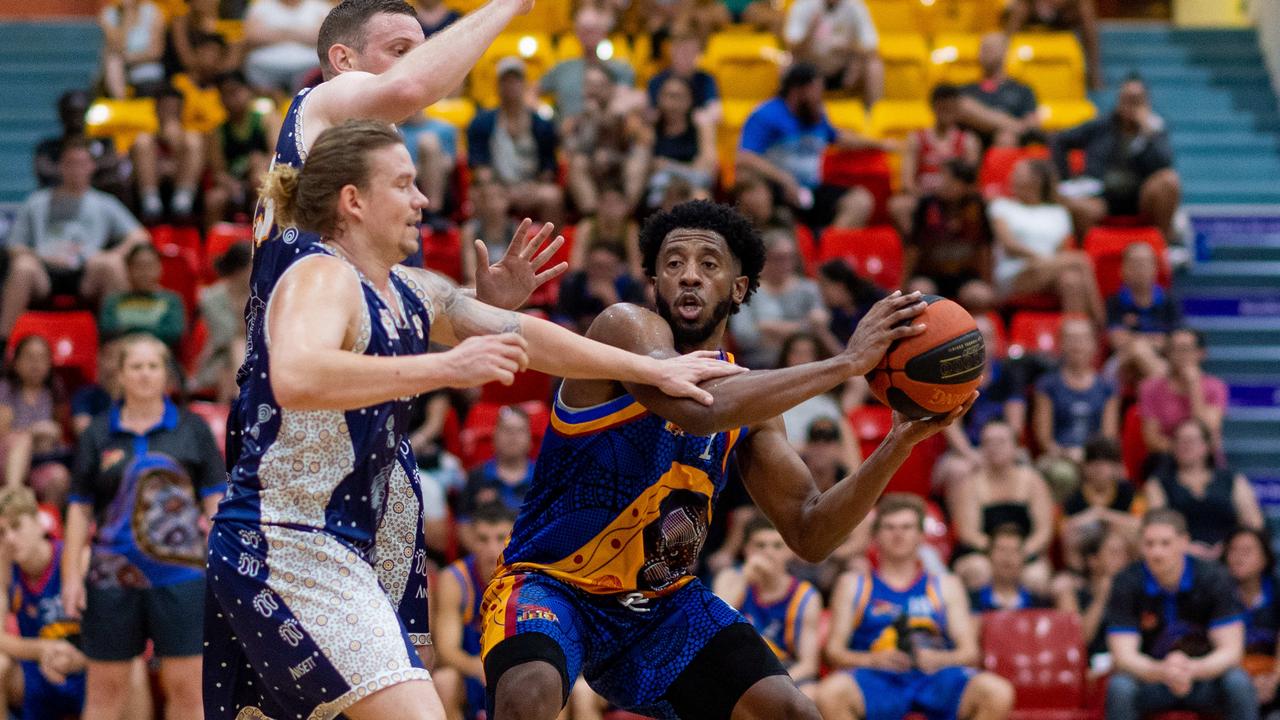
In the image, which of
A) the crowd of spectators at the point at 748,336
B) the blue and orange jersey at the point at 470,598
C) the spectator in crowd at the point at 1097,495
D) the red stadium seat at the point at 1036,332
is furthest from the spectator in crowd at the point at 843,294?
the blue and orange jersey at the point at 470,598

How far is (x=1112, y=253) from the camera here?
12.1m

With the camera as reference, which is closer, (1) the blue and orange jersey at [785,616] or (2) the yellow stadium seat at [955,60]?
(1) the blue and orange jersey at [785,616]

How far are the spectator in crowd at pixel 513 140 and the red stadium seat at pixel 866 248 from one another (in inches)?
75.5

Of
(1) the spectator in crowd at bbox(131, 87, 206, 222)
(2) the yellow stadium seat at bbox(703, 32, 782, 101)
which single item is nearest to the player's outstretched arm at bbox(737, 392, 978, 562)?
(1) the spectator in crowd at bbox(131, 87, 206, 222)

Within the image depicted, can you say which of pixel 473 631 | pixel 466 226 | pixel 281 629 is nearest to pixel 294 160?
pixel 281 629

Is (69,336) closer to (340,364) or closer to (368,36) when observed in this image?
(368,36)

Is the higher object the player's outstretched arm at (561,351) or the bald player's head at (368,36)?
the bald player's head at (368,36)

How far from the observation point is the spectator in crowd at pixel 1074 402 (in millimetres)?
10711

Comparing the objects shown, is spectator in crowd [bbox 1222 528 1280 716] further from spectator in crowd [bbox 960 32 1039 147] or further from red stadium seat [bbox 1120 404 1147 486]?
spectator in crowd [bbox 960 32 1039 147]

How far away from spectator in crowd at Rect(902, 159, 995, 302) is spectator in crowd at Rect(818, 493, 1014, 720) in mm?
2823

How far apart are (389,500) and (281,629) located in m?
0.74

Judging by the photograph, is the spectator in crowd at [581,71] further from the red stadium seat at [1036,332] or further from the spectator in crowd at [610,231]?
the red stadium seat at [1036,332]

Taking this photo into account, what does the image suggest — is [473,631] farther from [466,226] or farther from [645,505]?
[645,505]

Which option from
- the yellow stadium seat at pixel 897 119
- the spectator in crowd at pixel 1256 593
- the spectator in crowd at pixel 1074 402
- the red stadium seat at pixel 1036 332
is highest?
the yellow stadium seat at pixel 897 119
